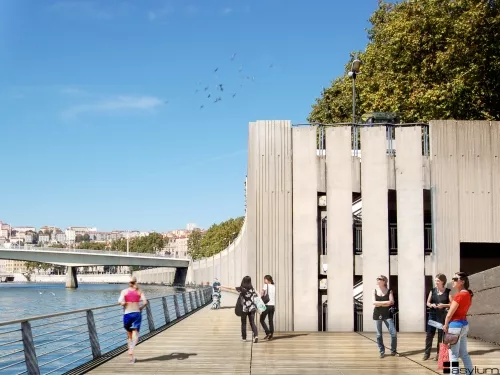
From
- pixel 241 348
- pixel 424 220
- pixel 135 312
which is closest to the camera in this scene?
pixel 135 312

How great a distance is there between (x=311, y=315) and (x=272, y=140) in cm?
530

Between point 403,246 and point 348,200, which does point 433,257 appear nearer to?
point 403,246

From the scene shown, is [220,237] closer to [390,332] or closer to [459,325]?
[390,332]

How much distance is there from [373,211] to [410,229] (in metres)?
1.19

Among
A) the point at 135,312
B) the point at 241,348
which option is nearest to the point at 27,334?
the point at 135,312

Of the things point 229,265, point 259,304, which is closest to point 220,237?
point 229,265

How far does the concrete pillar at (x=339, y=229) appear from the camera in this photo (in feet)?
68.4

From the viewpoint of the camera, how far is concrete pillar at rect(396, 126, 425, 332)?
68.4ft

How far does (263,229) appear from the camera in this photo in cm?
2122

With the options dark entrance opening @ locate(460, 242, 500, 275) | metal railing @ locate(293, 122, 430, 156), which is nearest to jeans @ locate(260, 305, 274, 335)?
metal railing @ locate(293, 122, 430, 156)

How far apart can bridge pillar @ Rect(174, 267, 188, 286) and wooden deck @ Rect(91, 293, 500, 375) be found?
11507 cm

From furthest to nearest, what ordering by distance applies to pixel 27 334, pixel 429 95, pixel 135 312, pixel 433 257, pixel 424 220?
pixel 429 95, pixel 424 220, pixel 433 257, pixel 135 312, pixel 27 334

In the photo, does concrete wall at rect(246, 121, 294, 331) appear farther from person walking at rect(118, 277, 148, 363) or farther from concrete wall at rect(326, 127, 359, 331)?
person walking at rect(118, 277, 148, 363)

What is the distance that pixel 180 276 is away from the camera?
13838 centimetres
